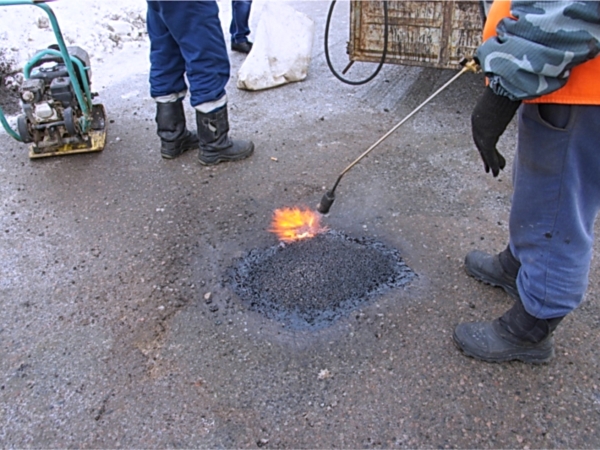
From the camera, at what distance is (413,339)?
2197mm

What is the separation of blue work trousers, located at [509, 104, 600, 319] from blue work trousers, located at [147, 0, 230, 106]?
2.15 metres

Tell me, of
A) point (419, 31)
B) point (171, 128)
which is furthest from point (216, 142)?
point (419, 31)

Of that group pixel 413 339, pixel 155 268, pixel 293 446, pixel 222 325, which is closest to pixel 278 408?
pixel 293 446

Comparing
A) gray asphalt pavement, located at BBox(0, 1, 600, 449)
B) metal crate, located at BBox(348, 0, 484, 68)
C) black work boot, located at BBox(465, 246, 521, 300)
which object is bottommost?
gray asphalt pavement, located at BBox(0, 1, 600, 449)

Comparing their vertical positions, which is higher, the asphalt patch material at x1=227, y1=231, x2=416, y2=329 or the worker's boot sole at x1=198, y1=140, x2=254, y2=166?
the worker's boot sole at x1=198, y1=140, x2=254, y2=166

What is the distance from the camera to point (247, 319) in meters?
2.32

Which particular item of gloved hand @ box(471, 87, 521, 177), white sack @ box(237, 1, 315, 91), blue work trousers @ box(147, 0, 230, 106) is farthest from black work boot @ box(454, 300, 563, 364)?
white sack @ box(237, 1, 315, 91)

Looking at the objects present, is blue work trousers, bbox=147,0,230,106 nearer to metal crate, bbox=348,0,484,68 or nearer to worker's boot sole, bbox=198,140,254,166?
worker's boot sole, bbox=198,140,254,166

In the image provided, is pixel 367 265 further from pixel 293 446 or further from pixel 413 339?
pixel 293 446

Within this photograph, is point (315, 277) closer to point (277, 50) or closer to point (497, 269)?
point (497, 269)

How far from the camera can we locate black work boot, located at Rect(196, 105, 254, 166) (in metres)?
3.56

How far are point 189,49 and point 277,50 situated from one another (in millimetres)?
1771

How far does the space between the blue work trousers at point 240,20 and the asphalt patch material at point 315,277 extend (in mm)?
3876

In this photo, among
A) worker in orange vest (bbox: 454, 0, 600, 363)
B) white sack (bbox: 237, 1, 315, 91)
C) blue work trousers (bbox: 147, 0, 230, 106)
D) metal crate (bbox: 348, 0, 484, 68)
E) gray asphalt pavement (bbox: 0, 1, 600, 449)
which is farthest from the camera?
white sack (bbox: 237, 1, 315, 91)
